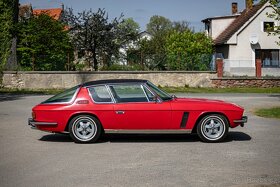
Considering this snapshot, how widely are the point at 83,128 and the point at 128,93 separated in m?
1.22

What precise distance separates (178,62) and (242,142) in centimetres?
2322

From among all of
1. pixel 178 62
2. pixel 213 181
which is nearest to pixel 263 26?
pixel 178 62

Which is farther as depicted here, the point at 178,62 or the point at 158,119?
the point at 178,62

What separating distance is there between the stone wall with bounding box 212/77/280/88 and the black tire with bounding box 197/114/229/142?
22.9 meters

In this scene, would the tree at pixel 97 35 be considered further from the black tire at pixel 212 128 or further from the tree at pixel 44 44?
the black tire at pixel 212 128

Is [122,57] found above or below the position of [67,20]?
below

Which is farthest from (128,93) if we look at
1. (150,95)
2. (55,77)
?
(55,77)

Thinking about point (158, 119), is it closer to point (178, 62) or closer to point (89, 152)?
point (89, 152)

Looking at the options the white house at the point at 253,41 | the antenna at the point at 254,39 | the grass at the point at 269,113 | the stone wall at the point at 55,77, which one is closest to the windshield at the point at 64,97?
the grass at the point at 269,113

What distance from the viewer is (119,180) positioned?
6184mm

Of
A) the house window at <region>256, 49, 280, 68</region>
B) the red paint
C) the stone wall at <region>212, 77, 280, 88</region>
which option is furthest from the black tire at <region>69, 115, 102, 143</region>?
the house window at <region>256, 49, 280, 68</region>

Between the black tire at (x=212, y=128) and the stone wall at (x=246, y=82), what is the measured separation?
2288cm

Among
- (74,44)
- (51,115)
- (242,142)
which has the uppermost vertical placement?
(74,44)

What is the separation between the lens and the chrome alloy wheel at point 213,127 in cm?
920
